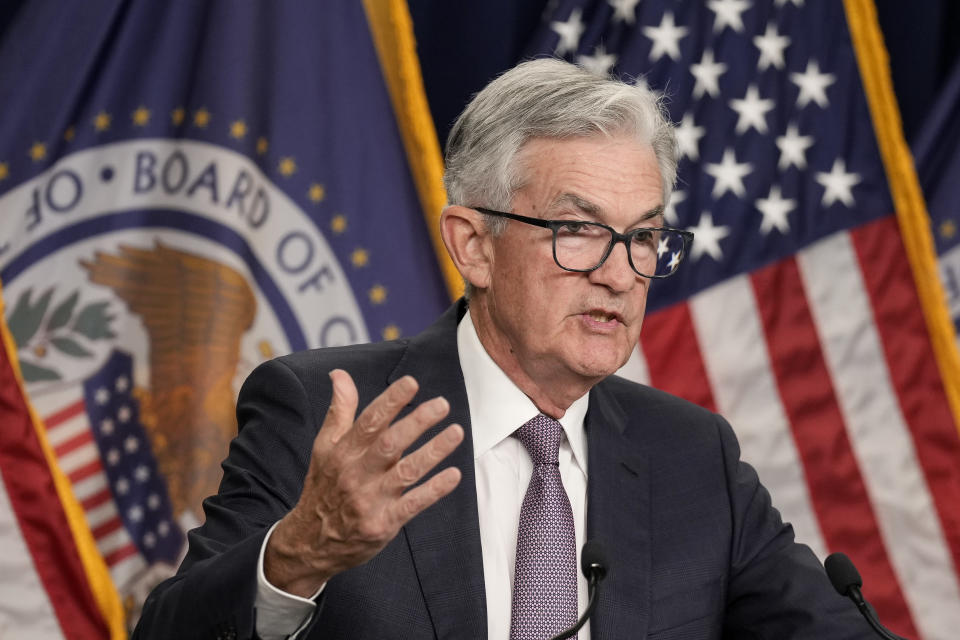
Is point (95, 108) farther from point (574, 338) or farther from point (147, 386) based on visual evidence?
point (574, 338)

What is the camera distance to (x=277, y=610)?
131 centimetres

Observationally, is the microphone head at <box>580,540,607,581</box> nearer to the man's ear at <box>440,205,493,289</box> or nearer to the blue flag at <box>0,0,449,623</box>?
the man's ear at <box>440,205,493,289</box>

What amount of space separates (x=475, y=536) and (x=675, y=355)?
→ 174 cm

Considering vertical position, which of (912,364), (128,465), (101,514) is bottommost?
(912,364)

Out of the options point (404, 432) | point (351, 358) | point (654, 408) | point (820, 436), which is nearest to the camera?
point (404, 432)

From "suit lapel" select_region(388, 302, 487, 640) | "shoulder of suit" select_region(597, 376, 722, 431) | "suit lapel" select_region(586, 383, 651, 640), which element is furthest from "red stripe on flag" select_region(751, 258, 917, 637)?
"suit lapel" select_region(388, 302, 487, 640)

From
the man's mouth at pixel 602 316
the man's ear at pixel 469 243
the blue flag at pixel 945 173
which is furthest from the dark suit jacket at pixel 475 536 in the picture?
the blue flag at pixel 945 173

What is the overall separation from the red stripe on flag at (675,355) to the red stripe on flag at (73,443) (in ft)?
5.20

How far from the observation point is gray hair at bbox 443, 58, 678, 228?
5.92 ft

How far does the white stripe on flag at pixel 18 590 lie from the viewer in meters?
2.79

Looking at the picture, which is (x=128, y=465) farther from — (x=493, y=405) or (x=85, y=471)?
(x=493, y=405)

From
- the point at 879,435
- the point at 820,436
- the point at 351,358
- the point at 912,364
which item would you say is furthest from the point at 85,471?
the point at 912,364

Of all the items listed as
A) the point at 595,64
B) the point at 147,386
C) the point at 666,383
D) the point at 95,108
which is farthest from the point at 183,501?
the point at 595,64

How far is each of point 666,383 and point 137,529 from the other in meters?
1.55
